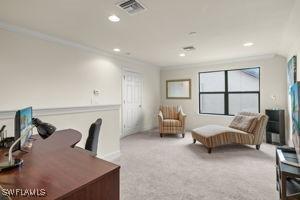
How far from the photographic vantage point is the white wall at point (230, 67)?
4594mm

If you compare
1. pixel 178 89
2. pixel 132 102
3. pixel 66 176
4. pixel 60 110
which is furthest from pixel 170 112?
pixel 66 176

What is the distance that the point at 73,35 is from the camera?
3.29 meters

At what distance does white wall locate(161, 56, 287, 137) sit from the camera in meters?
4.59

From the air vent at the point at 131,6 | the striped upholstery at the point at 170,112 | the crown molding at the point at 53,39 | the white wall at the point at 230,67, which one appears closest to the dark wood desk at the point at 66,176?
the air vent at the point at 131,6

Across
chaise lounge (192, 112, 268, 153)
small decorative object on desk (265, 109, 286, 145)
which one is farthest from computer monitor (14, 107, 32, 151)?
small decorative object on desk (265, 109, 286, 145)

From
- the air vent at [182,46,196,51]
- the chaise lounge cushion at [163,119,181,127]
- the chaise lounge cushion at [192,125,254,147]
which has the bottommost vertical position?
the chaise lounge cushion at [192,125,254,147]

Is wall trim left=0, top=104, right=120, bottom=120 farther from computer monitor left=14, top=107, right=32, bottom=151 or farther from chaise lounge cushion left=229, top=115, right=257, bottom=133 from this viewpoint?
chaise lounge cushion left=229, top=115, right=257, bottom=133

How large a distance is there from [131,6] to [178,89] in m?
4.44

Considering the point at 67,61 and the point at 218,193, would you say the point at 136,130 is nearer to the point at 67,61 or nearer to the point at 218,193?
the point at 67,61

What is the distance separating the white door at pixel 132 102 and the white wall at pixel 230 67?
134 centimetres

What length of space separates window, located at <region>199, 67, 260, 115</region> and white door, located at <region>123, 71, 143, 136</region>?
2129 millimetres

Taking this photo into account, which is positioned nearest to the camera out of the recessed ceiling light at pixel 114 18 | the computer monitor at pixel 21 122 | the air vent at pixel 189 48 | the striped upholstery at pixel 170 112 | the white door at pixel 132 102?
the computer monitor at pixel 21 122

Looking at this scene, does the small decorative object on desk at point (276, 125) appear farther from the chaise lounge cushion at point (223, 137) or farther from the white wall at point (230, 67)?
the chaise lounge cushion at point (223, 137)

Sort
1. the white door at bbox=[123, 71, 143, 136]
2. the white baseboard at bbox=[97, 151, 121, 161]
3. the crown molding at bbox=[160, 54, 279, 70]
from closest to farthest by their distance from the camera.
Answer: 1. the white baseboard at bbox=[97, 151, 121, 161]
2. the crown molding at bbox=[160, 54, 279, 70]
3. the white door at bbox=[123, 71, 143, 136]
